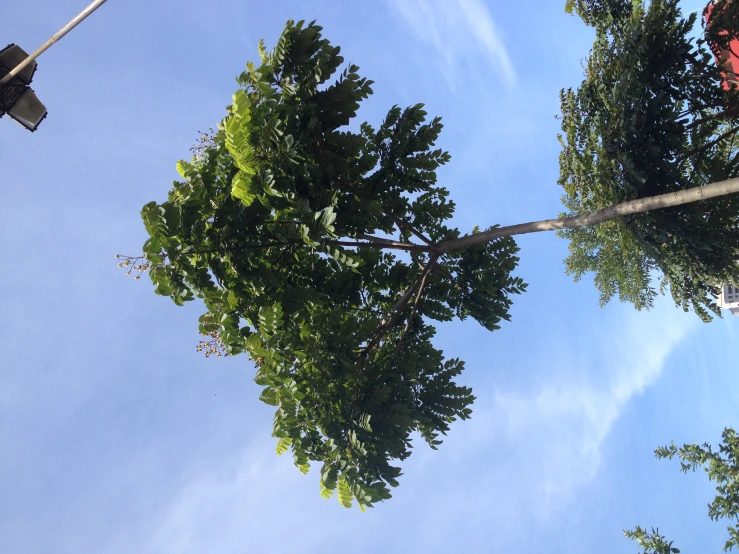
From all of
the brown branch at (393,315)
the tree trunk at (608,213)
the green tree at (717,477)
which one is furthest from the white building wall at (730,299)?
the brown branch at (393,315)

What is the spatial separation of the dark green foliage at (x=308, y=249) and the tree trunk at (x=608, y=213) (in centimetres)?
121

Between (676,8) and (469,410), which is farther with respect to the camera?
(676,8)

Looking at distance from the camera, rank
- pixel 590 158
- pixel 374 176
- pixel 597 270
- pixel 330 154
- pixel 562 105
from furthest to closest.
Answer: pixel 597 270, pixel 562 105, pixel 590 158, pixel 374 176, pixel 330 154

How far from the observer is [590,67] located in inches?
511

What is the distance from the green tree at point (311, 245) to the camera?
7.62 m

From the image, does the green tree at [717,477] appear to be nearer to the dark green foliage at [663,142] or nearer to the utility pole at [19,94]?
the dark green foliage at [663,142]

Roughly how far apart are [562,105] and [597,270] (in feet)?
36.7

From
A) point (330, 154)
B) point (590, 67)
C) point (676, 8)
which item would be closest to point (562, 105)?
point (590, 67)

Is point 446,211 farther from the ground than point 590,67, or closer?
closer

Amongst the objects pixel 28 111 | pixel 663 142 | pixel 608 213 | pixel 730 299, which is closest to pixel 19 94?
pixel 28 111

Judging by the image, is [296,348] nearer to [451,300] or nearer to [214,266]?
[214,266]

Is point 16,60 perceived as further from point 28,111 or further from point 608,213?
point 608,213

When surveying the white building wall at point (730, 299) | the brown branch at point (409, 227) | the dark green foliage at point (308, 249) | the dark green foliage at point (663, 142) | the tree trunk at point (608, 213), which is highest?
the white building wall at point (730, 299)

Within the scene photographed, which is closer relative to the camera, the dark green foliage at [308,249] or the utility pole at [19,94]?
the dark green foliage at [308,249]
